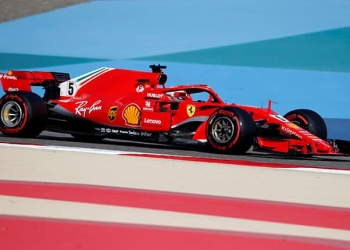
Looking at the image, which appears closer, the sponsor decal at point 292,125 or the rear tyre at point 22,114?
the sponsor decal at point 292,125

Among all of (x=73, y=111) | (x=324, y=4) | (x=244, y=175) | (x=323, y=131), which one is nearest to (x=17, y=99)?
(x=73, y=111)

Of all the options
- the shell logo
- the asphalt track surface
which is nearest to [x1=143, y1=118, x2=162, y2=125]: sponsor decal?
the shell logo

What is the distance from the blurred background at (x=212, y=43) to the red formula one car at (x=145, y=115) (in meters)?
3.86

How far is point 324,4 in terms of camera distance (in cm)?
1670

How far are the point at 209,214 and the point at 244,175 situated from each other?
2.03m

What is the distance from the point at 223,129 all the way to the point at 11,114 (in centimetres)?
324

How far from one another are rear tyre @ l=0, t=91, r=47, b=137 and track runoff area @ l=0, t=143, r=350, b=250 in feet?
9.99

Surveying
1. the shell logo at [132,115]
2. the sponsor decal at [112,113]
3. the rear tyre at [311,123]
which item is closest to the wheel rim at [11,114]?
the sponsor decal at [112,113]

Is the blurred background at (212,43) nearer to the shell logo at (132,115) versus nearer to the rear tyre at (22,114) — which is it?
the shell logo at (132,115)

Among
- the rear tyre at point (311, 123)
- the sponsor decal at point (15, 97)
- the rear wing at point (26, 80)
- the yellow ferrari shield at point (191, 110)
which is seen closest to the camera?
the yellow ferrari shield at point (191, 110)

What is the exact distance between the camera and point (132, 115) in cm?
1115

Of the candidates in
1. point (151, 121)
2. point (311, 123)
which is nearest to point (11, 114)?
point (151, 121)

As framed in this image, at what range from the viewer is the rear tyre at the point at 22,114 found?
1149cm

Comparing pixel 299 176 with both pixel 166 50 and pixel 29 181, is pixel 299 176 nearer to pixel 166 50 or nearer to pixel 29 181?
pixel 29 181
